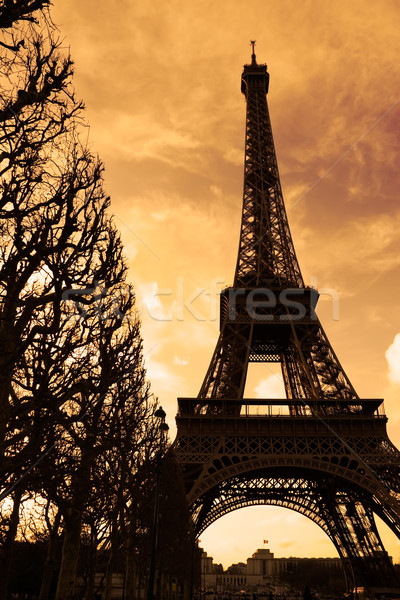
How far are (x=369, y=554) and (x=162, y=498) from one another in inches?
1098

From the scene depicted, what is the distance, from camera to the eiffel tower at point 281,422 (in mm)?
39656

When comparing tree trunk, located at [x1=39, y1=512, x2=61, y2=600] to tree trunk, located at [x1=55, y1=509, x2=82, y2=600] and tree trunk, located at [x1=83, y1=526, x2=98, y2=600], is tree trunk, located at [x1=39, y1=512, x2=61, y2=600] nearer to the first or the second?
tree trunk, located at [x1=83, y1=526, x2=98, y2=600]

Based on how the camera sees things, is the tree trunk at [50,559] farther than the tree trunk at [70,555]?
Yes

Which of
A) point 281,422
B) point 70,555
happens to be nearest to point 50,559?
point 70,555

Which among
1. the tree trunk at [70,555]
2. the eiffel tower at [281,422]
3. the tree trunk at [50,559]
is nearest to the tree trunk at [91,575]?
the tree trunk at [70,555]

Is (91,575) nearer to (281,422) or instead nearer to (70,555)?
(70,555)

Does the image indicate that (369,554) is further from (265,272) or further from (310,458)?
(265,272)

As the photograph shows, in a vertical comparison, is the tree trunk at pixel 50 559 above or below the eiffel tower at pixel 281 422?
below

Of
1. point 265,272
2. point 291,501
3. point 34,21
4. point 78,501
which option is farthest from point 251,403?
point 34,21

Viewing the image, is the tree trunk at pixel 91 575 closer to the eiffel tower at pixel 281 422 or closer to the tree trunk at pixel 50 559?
the tree trunk at pixel 50 559

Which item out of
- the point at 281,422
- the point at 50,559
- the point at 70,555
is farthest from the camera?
the point at 281,422

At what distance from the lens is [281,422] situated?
41688 millimetres

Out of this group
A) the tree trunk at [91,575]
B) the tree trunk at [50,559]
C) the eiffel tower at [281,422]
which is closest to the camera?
the tree trunk at [91,575]

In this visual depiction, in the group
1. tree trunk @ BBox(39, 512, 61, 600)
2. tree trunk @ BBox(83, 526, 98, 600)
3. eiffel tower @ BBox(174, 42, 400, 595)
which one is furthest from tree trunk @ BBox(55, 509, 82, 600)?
eiffel tower @ BBox(174, 42, 400, 595)
